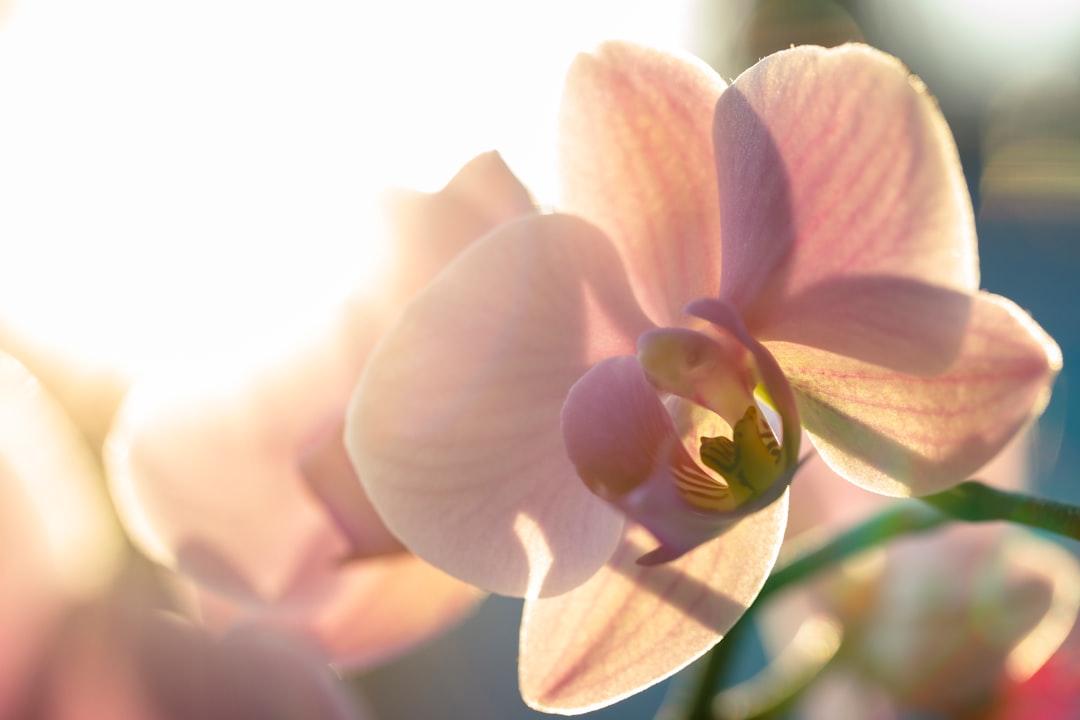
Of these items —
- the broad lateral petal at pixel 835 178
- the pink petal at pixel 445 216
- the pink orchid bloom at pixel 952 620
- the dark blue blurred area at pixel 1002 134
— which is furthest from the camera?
the dark blue blurred area at pixel 1002 134

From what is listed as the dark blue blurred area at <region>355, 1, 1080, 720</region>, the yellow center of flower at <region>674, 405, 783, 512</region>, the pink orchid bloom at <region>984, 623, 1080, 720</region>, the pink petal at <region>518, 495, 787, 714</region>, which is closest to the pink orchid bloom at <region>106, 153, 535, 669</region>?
the pink petal at <region>518, 495, 787, 714</region>

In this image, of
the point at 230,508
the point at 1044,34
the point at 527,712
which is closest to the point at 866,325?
the point at 230,508

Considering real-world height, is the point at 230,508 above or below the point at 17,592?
below

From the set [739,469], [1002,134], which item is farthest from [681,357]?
[1002,134]

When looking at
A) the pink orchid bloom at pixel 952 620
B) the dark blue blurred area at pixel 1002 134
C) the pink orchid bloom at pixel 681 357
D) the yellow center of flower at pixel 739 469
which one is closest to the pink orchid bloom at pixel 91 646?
the pink orchid bloom at pixel 681 357

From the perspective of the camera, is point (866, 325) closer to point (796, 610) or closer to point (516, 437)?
point (516, 437)

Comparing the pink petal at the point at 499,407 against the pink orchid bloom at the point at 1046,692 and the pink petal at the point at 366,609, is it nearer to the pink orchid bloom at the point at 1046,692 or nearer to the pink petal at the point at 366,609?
the pink petal at the point at 366,609

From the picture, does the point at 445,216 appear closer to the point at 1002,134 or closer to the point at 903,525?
the point at 903,525
